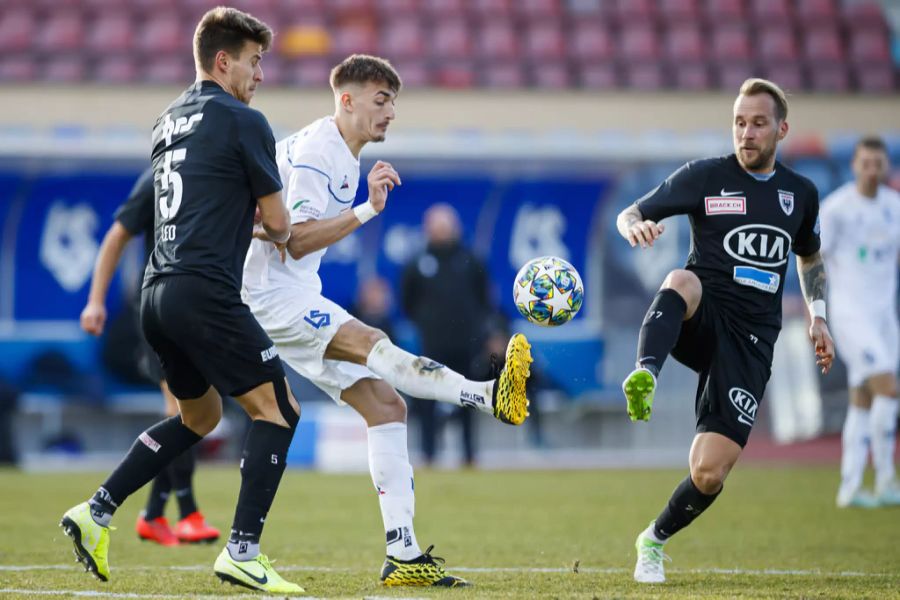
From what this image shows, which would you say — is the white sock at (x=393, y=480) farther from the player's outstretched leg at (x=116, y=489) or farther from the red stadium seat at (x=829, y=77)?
the red stadium seat at (x=829, y=77)

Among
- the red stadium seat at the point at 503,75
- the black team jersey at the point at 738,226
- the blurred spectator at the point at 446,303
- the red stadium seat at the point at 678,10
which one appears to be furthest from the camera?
the red stadium seat at the point at 678,10

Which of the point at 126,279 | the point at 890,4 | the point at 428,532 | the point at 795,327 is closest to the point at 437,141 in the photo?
the point at 126,279

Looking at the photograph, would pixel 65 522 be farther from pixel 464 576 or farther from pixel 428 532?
pixel 428 532

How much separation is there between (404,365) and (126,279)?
9.87 meters

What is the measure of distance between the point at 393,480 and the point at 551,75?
14002mm

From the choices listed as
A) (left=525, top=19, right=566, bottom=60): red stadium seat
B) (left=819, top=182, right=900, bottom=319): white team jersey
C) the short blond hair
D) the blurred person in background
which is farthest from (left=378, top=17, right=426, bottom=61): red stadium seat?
the short blond hair

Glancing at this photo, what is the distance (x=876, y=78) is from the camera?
1947 centimetres

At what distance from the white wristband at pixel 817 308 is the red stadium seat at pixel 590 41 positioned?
13440 mm

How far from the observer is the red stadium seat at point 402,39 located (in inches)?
741

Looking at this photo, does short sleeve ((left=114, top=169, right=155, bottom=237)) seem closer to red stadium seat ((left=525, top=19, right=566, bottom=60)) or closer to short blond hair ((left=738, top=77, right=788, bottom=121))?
short blond hair ((left=738, top=77, right=788, bottom=121))

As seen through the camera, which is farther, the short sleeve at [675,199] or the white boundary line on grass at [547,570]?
the white boundary line on grass at [547,570]

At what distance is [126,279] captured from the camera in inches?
579

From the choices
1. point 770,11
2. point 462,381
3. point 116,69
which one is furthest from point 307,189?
point 770,11

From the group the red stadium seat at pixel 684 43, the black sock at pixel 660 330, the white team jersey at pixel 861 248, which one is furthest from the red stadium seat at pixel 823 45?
the black sock at pixel 660 330
